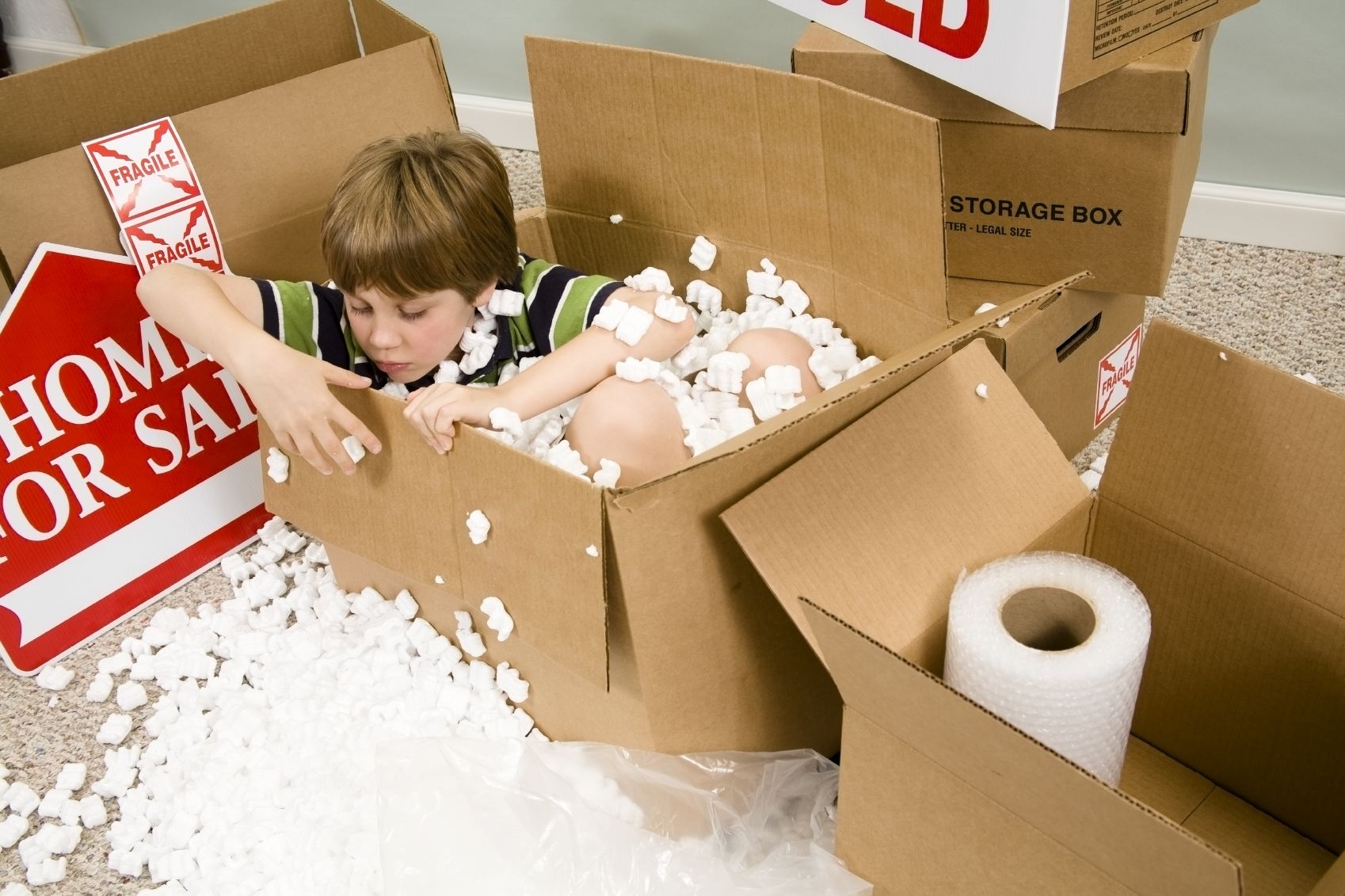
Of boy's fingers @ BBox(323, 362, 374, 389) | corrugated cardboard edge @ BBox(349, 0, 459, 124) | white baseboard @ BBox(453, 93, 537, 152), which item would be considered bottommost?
white baseboard @ BBox(453, 93, 537, 152)

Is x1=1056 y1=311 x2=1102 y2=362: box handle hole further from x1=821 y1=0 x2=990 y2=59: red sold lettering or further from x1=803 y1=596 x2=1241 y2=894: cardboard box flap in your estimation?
x1=803 y1=596 x2=1241 y2=894: cardboard box flap

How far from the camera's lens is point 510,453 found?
84 cm

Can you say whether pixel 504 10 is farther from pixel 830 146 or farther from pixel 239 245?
pixel 830 146

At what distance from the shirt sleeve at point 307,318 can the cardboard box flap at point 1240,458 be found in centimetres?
69

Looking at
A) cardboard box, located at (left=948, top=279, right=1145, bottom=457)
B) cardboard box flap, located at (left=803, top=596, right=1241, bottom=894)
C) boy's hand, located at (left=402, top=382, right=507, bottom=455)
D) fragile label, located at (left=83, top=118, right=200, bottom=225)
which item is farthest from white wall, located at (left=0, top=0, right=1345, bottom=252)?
cardboard box flap, located at (left=803, top=596, right=1241, bottom=894)

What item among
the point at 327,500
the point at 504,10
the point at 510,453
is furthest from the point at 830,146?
the point at 504,10

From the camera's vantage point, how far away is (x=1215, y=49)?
1.44 metres

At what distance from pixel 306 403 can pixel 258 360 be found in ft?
0.23

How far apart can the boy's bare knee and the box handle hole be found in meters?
0.24

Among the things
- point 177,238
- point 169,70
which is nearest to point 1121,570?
point 177,238

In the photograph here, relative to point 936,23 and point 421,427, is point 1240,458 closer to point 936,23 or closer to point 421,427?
point 936,23

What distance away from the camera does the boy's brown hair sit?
104 centimetres

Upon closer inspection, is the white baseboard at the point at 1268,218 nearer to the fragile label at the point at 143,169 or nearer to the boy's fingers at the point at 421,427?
the boy's fingers at the point at 421,427

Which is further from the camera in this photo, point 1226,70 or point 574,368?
point 1226,70
